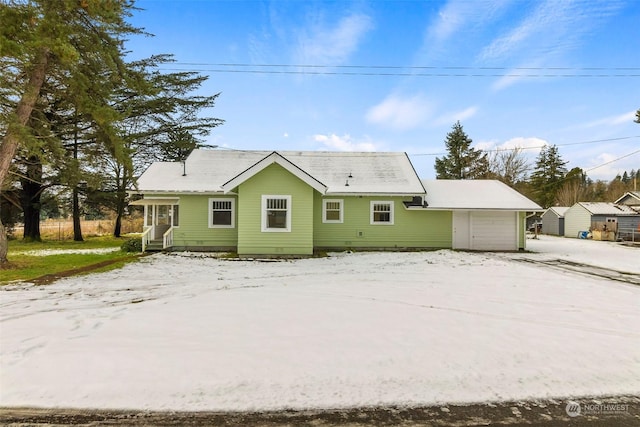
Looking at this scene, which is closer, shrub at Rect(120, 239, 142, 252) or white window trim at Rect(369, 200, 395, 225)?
shrub at Rect(120, 239, 142, 252)

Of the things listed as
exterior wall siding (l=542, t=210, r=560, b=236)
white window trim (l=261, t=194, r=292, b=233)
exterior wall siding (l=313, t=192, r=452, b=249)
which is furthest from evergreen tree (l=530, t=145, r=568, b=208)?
white window trim (l=261, t=194, r=292, b=233)

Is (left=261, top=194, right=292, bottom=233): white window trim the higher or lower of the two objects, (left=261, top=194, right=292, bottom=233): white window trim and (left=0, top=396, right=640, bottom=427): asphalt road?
the higher

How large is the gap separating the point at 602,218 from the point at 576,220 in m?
2.37

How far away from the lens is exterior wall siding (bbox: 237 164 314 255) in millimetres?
14078

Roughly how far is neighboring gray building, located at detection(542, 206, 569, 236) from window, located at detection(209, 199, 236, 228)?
36.8 metres

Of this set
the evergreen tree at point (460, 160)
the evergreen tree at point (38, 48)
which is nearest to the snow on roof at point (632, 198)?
the evergreen tree at point (460, 160)

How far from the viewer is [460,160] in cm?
4266

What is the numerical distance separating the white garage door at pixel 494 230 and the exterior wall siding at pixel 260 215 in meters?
9.43

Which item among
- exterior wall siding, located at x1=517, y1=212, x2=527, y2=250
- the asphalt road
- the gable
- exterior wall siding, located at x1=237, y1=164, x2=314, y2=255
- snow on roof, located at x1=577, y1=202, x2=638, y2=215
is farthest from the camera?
snow on roof, located at x1=577, y1=202, x2=638, y2=215

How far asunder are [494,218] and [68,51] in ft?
63.6

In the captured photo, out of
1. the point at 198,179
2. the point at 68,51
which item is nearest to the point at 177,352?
the point at 68,51

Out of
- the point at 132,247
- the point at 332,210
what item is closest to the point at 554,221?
the point at 332,210

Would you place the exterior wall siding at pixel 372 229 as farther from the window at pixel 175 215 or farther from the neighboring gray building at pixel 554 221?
the neighboring gray building at pixel 554 221

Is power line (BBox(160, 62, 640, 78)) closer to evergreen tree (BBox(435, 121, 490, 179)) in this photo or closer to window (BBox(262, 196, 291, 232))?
window (BBox(262, 196, 291, 232))
